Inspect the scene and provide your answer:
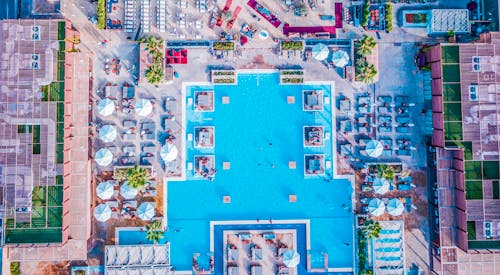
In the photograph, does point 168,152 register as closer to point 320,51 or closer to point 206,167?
point 206,167

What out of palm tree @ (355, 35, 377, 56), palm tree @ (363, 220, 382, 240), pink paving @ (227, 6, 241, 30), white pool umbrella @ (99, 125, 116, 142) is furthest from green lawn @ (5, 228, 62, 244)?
palm tree @ (355, 35, 377, 56)

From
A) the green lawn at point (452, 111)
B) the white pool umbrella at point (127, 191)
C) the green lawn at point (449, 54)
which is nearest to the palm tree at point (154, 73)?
the white pool umbrella at point (127, 191)

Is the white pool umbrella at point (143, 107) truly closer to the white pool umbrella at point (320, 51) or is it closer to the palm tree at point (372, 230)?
the white pool umbrella at point (320, 51)

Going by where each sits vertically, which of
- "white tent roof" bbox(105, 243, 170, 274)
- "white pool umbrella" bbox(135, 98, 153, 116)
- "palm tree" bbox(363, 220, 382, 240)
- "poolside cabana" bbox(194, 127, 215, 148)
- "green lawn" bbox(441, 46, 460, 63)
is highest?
"green lawn" bbox(441, 46, 460, 63)

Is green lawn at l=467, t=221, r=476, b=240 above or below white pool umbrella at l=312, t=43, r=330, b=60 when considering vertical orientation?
below

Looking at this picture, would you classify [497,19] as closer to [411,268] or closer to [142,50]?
[411,268]

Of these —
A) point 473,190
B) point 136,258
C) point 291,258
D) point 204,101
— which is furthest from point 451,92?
point 136,258

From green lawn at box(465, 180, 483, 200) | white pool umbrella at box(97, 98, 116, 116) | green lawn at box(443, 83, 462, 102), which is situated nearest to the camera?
green lawn at box(465, 180, 483, 200)

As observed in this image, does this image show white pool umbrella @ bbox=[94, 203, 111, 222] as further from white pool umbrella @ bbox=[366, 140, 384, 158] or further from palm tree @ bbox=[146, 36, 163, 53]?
white pool umbrella @ bbox=[366, 140, 384, 158]
